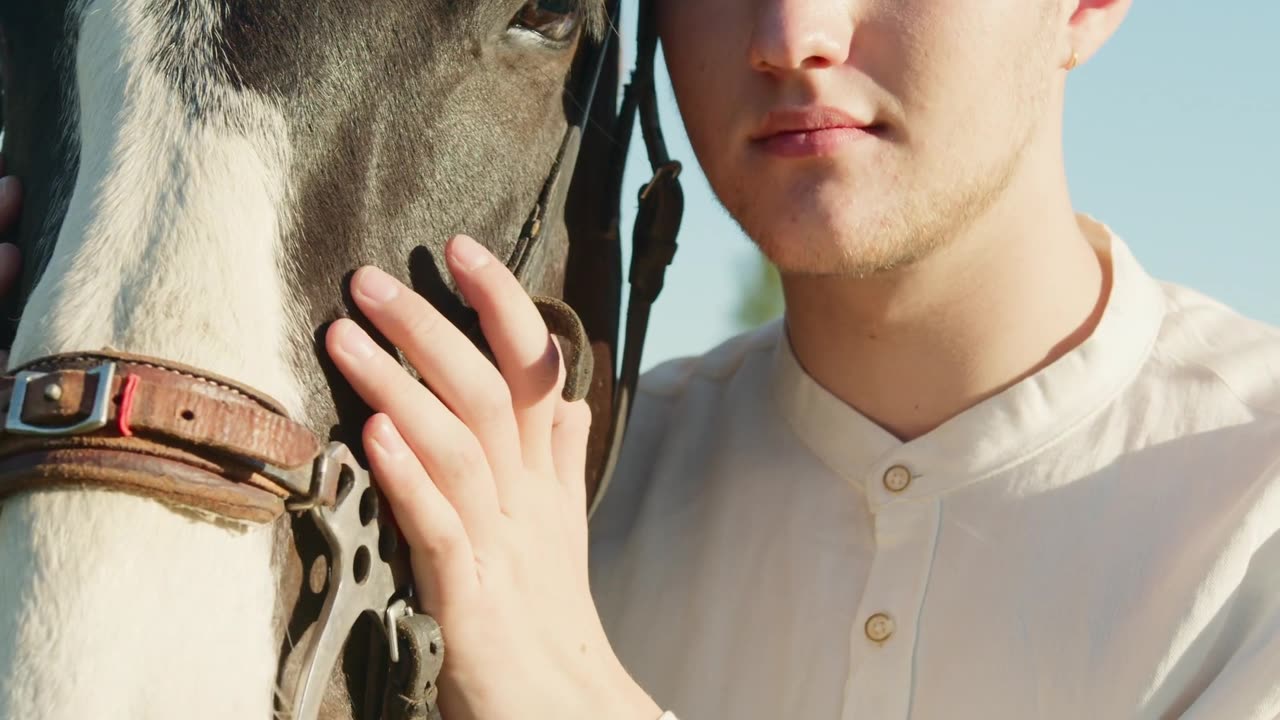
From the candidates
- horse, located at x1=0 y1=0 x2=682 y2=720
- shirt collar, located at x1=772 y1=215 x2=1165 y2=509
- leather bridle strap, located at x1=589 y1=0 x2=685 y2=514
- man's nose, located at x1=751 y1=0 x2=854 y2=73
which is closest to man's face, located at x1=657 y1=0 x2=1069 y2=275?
man's nose, located at x1=751 y1=0 x2=854 y2=73

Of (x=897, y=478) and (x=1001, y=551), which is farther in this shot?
(x=897, y=478)

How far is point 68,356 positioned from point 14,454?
0.12m

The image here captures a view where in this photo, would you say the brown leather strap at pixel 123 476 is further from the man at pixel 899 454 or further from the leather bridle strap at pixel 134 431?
the man at pixel 899 454

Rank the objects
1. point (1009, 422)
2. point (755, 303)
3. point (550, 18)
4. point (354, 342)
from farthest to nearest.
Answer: point (755, 303) → point (1009, 422) → point (550, 18) → point (354, 342)

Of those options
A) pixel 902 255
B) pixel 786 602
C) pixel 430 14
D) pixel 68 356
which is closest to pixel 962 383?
pixel 902 255

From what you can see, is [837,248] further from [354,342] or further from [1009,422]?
[354,342]

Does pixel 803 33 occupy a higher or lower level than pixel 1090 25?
lower

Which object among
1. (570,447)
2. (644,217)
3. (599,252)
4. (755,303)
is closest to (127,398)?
(570,447)

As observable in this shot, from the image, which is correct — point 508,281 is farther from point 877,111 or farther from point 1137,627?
point 1137,627

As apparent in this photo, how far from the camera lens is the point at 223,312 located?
134cm

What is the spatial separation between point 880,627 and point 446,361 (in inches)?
34.8

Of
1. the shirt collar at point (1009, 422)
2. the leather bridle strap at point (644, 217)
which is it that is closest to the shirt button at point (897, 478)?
the shirt collar at point (1009, 422)

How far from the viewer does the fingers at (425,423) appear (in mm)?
1489

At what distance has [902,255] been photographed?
2.11 m
